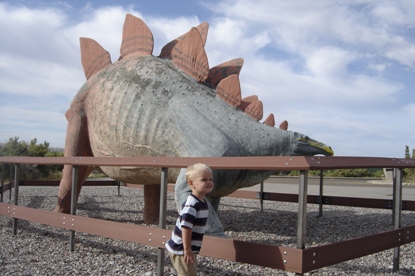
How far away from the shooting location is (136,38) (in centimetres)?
496

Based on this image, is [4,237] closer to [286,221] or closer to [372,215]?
[286,221]

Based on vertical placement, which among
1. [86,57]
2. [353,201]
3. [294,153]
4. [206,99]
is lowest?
[353,201]

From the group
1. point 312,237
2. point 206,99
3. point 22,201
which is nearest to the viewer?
point 206,99

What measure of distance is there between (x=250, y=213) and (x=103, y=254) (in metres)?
3.77

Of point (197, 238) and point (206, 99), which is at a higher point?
point (206, 99)

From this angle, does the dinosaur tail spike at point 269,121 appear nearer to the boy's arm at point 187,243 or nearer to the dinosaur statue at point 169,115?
the dinosaur statue at point 169,115

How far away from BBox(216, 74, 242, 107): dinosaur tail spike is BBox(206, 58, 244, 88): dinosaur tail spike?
46 cm

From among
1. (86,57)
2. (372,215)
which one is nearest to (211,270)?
(86,57)

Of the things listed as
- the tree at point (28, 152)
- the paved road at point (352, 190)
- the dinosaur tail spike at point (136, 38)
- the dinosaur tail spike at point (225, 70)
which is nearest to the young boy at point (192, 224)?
the dinosaur tail spike at point (225, 70)

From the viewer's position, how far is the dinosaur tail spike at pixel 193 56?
4297mm

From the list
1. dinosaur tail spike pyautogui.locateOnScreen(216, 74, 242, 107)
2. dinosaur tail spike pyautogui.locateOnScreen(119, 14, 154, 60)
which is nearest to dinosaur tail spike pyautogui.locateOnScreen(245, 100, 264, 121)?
dinosaur tail spike pyautogui.locateOnScreen(216, 74, 242, 107)

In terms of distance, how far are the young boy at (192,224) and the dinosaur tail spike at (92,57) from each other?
10.6 feet

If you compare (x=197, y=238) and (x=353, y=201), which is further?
(x=353, y=201)

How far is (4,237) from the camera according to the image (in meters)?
4.75
